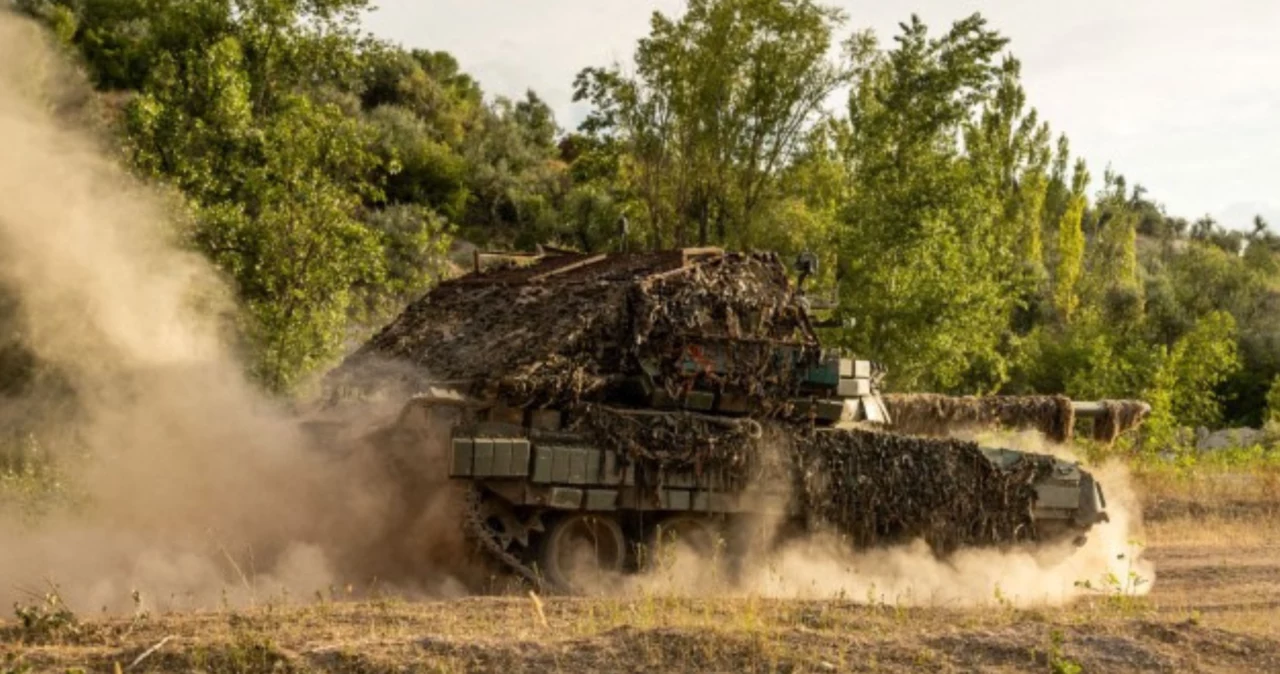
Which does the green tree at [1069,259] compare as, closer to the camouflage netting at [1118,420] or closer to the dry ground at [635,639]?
the camouflage netting at [1118,420]

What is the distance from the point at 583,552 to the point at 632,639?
187 inches

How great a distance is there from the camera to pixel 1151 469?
2919 cm

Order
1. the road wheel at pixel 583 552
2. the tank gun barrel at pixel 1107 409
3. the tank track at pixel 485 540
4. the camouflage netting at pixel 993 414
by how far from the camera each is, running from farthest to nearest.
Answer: the camouflage netting at pixel 993 414, the tank gun barrel at pixel 1107 409, the road wheel at pixel 583 552, the tank track at pixel 485 540

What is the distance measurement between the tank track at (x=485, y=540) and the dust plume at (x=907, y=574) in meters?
0.90

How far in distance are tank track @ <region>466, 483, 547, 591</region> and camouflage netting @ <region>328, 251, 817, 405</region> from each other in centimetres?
93

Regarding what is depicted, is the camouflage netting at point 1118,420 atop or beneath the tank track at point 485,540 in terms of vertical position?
atop

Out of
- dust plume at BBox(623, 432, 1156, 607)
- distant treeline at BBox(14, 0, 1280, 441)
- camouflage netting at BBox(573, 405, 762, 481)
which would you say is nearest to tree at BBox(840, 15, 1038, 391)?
distant treeline at BBox(14, 0, 1280, 441)

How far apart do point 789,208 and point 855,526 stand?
2056cm

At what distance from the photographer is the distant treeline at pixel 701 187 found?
21.7 meters

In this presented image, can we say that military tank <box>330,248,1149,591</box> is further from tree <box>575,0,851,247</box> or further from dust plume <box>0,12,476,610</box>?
tree <box>575,0,851,247</box>

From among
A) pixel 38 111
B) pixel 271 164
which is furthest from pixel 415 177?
pixel 38 111

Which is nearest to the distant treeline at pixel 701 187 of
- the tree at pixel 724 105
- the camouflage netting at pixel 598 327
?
the tree at pixel 724 105

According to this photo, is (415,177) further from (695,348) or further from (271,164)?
(695,348)

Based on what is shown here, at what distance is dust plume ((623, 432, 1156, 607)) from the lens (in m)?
14.2
